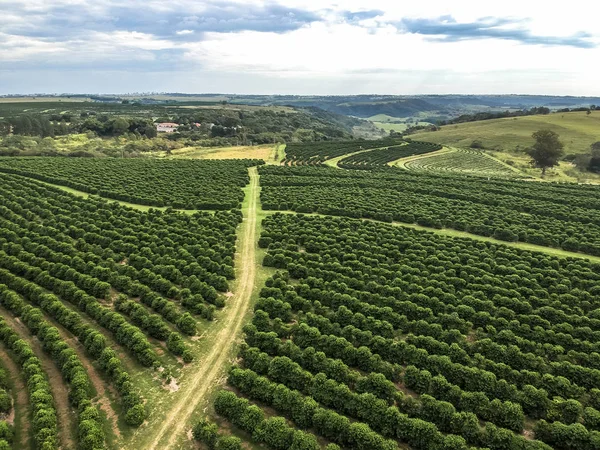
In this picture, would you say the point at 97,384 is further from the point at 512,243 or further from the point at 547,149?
the point at 547,149

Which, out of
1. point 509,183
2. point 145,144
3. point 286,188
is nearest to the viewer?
point 286,188

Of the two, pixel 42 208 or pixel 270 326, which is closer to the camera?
pixel 270 326

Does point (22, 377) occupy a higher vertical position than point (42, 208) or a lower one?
lower

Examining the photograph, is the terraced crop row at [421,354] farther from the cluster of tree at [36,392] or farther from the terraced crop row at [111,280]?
the cluster of tree at [36,392]

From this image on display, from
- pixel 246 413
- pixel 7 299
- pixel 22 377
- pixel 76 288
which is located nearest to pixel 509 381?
pixel 246 413

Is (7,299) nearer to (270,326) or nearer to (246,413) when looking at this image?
(270,326)

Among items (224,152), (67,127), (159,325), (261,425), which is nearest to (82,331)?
(159,325)
